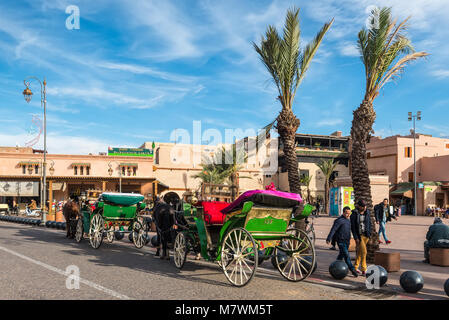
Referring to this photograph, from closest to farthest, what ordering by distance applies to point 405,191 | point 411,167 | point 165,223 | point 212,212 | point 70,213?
1. point 212,212
2. point 165,223
3. point 70,213
4. point 405,191
5. point 411,167

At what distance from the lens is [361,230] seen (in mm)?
8875

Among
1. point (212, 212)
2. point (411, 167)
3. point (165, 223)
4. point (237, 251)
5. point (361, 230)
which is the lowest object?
point (237, 251)

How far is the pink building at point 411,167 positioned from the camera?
4641cm

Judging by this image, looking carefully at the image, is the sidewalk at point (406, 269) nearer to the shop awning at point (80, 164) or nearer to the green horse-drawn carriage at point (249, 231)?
the green horse-drawn carriage at point (249, 231)

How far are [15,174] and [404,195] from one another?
150 feet

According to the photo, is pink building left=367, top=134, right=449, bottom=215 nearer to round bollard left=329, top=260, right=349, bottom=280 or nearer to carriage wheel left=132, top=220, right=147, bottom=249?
carriage wheel left=132, top=220, right=147, bottom=249

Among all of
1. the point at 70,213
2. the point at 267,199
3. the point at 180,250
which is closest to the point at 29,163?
the point at 70,213

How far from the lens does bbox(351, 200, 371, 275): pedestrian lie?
29.1ft

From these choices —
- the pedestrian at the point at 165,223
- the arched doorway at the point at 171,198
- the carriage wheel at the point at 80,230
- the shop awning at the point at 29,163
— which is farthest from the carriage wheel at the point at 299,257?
the shop awning at the point at 29,163

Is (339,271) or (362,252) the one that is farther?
(362,252)

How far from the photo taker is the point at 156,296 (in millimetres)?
6602

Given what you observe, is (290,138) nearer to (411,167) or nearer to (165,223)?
(165,223)

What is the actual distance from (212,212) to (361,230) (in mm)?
3321

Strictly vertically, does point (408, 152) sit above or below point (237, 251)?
above
